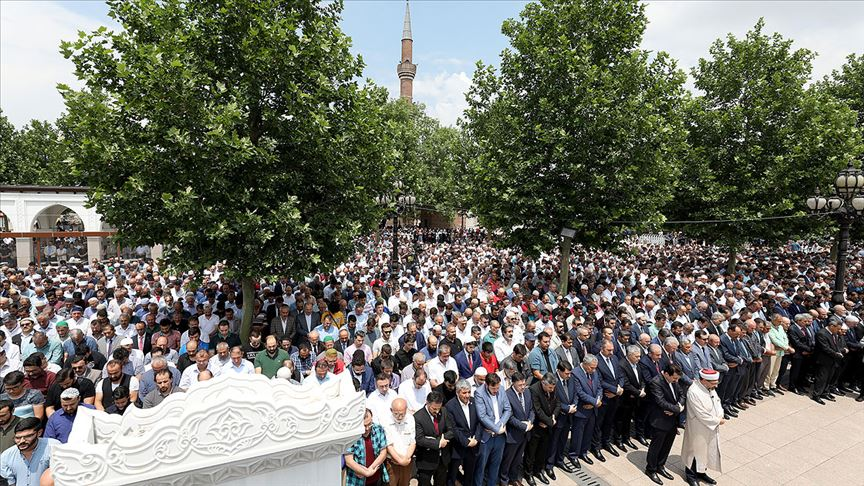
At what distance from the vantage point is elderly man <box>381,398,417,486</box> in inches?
197

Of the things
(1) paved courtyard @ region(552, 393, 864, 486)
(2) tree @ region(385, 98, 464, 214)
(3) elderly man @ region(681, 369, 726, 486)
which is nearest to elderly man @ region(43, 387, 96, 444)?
(1) paved courtyard @ region(552, 393, 864, 486)

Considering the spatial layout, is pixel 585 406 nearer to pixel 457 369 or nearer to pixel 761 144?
pixel 457 369

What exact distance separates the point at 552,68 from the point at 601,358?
1011 centimetres

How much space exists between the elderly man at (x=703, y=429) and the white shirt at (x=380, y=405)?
413cm

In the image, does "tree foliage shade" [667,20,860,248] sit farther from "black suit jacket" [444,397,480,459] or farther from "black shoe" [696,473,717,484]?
"black suit jacket" [444,397,480,459]

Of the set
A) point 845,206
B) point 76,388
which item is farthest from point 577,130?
point 76,388

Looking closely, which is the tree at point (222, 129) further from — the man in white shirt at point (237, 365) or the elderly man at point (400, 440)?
the elderly man at point (400, 440)

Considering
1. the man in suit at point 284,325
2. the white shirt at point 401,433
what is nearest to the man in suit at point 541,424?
the white shirt at point 401,433

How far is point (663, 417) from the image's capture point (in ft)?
20.5

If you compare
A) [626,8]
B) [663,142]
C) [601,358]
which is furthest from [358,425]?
[626,8]

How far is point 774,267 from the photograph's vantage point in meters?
19.8

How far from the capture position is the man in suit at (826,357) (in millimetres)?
8820

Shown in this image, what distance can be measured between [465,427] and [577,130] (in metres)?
11.1

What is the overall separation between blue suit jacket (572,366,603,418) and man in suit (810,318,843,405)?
596 cm
